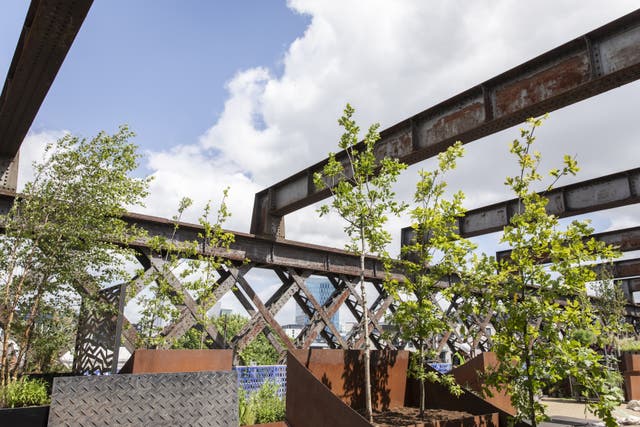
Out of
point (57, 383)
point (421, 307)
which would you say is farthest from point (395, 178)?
point (57, 383)

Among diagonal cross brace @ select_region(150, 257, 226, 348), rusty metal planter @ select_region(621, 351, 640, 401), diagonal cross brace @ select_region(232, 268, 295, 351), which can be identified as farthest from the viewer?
rusty metal planter @ select_region(621, 351, 640, 401)

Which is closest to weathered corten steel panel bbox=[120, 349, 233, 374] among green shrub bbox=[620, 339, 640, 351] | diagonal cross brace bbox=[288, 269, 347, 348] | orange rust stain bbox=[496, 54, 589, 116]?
diagonal cross brace bbox=[288, 269, 347, 348]

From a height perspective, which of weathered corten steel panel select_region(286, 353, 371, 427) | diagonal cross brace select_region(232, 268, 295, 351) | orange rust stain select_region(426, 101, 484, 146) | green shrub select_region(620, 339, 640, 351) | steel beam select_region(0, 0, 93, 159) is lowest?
weathered corten steel panel select_region(286, 353, 371, 427)

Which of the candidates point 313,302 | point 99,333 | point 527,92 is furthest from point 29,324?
point 527,92

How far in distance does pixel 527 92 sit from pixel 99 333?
8267 mm

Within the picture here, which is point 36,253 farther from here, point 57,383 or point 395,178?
point 395,178

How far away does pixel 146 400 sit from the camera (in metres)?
4.95

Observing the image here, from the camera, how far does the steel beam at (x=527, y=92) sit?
6.57m

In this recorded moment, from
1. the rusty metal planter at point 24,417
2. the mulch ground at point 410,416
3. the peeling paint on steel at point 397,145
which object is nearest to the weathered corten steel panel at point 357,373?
the mulch ground at point 410,416

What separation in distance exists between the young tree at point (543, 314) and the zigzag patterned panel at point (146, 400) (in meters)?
3.22

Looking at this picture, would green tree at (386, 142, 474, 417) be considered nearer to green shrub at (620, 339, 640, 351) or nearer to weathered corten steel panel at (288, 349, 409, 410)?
weathered corten steel panel at (288, 349, 409, 410)

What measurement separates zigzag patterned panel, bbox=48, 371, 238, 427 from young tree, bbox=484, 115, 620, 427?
3.22m

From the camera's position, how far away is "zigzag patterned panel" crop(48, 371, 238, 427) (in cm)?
451

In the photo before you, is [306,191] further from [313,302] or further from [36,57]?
[36,57]
